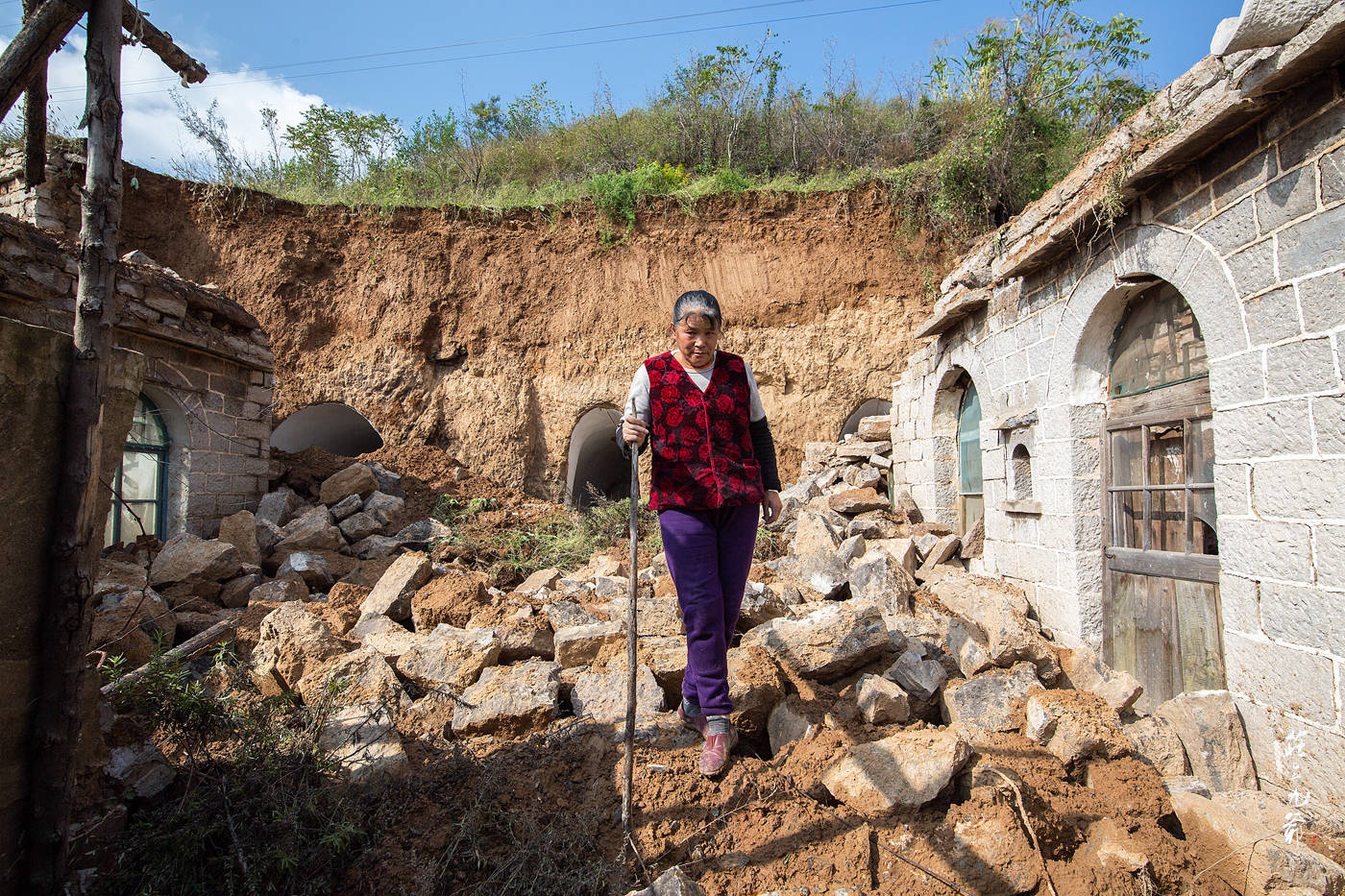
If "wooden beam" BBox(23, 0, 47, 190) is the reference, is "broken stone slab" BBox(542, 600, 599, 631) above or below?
below

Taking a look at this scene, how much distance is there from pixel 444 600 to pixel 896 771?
3197 mm

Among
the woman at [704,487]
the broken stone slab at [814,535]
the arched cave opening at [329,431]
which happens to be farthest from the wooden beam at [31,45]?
the arched cave opening at [329,431]

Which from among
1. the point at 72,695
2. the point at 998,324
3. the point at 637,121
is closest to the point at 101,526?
the point at 72,695

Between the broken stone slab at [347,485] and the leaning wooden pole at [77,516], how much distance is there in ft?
19.9

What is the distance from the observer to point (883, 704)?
10.5 feet

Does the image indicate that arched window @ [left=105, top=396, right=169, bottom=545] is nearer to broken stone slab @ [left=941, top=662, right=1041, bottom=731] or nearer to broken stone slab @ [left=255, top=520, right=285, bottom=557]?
broken stone slab @ [left=255, top=520, right=285, bottom=557]

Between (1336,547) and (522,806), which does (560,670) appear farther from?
(1336,547)

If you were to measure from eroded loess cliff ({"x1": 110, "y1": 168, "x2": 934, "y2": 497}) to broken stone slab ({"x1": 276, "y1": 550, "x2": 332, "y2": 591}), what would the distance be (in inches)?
187

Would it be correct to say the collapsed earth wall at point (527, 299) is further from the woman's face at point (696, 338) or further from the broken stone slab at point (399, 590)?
the woman's face at point (696, 338)

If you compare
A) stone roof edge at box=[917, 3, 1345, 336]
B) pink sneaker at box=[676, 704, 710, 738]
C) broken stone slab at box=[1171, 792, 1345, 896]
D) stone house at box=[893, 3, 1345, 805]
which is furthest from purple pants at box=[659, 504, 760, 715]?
stone roof edge at box=[917, 3, 1345, 336]

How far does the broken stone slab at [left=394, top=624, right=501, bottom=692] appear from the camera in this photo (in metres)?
3.62

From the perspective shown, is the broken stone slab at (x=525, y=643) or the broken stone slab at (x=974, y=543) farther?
the broken stone slab at (x=974, y=543)

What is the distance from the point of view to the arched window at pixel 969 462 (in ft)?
22.0

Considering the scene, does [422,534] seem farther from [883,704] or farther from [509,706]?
[883,704]
